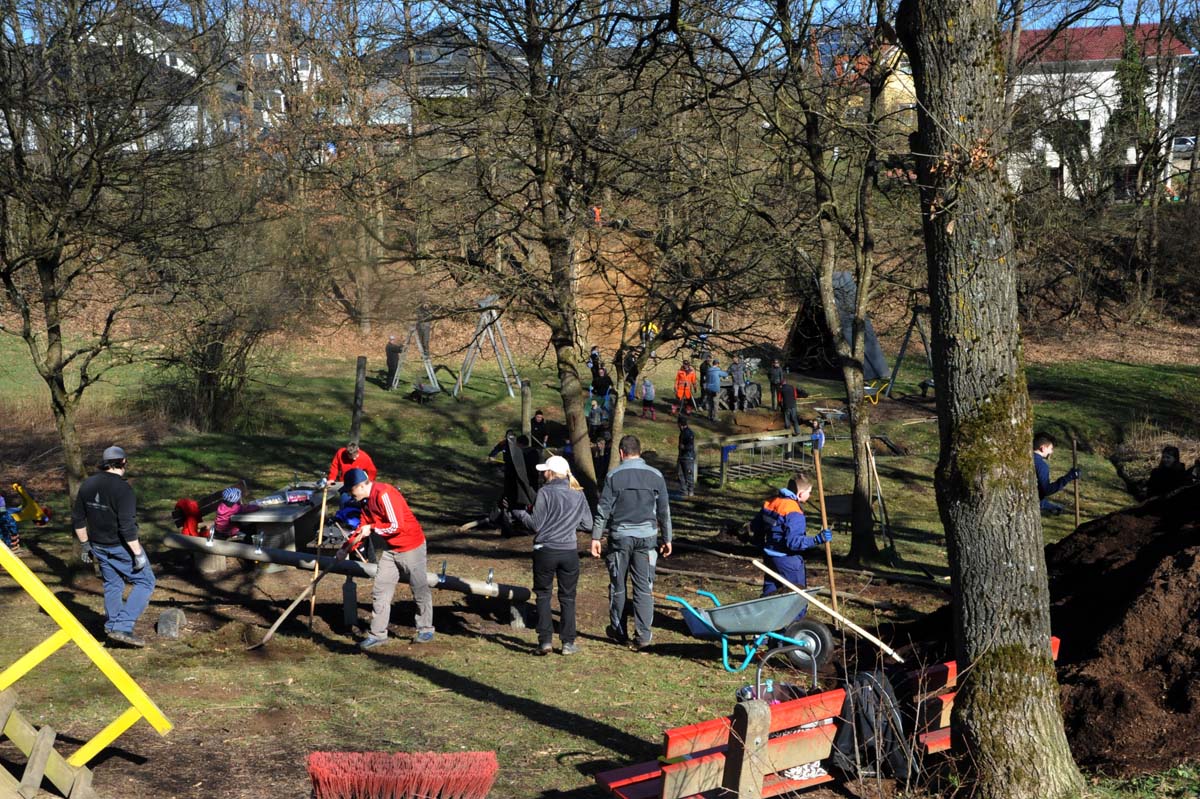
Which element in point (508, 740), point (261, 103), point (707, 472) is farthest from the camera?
point (261, 103)

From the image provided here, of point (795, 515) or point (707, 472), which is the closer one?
point (795, 515)

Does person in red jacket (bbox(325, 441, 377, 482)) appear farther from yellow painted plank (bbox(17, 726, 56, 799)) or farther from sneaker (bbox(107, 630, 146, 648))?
yellow painted plank (bbox(17, 726, 56, 799))

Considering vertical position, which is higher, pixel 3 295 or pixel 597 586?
pixel 3 295

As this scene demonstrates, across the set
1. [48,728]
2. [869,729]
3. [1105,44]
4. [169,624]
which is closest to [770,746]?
[869,729]

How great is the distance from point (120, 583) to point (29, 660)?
353 centimetres

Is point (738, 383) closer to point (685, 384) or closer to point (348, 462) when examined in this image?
point (685, 384)

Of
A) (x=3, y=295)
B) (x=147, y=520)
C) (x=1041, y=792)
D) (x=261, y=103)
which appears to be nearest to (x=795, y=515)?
(x=1041, y=792)

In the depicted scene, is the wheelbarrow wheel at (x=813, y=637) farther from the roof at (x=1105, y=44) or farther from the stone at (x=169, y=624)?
the roof at (x=1105, y=44)

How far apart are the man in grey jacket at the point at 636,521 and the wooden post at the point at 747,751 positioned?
3699 millimetres

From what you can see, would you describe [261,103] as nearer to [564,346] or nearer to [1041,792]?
[564,346]

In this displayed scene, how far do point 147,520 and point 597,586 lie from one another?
6972mm

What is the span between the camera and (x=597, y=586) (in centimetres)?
1176

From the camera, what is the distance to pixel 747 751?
5.31 metres

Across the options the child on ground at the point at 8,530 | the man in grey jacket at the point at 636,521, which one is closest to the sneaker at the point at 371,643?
the man in grey jacket at the point at 636,521
